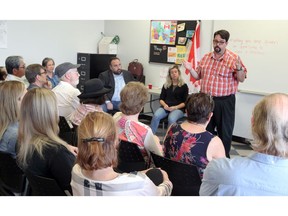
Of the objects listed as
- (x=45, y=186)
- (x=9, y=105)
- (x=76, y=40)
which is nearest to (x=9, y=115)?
(x=9, y=105)

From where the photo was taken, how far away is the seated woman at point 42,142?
177 cm

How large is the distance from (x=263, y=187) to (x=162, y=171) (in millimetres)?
754

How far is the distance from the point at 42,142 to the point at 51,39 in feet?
16.3

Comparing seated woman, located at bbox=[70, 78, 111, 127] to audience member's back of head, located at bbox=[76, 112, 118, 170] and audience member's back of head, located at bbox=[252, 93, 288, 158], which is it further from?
audience member's back of head, located at bbox=[252, 93, 288, 158]

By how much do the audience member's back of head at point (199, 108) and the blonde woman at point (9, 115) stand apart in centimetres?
112

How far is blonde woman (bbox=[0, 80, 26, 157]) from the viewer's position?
6.89ft

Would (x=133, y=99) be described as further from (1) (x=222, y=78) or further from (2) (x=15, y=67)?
(2) (x=15, y=67)

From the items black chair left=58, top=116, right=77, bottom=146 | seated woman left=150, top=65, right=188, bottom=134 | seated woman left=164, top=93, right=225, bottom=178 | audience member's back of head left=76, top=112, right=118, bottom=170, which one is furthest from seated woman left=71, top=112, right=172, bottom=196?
seated woman left=150, top=65, right=188, bottom=134

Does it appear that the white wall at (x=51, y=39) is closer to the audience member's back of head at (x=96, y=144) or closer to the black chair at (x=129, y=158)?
the black chair at (x=129, y=158)

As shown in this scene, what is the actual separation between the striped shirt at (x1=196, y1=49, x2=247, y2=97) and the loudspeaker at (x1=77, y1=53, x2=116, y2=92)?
3.12m

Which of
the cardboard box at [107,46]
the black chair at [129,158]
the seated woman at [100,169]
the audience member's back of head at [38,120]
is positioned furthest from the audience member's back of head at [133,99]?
the cardboard box at [107,46]

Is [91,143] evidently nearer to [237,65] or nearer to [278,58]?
[237,65]

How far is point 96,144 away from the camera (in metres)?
1.38
